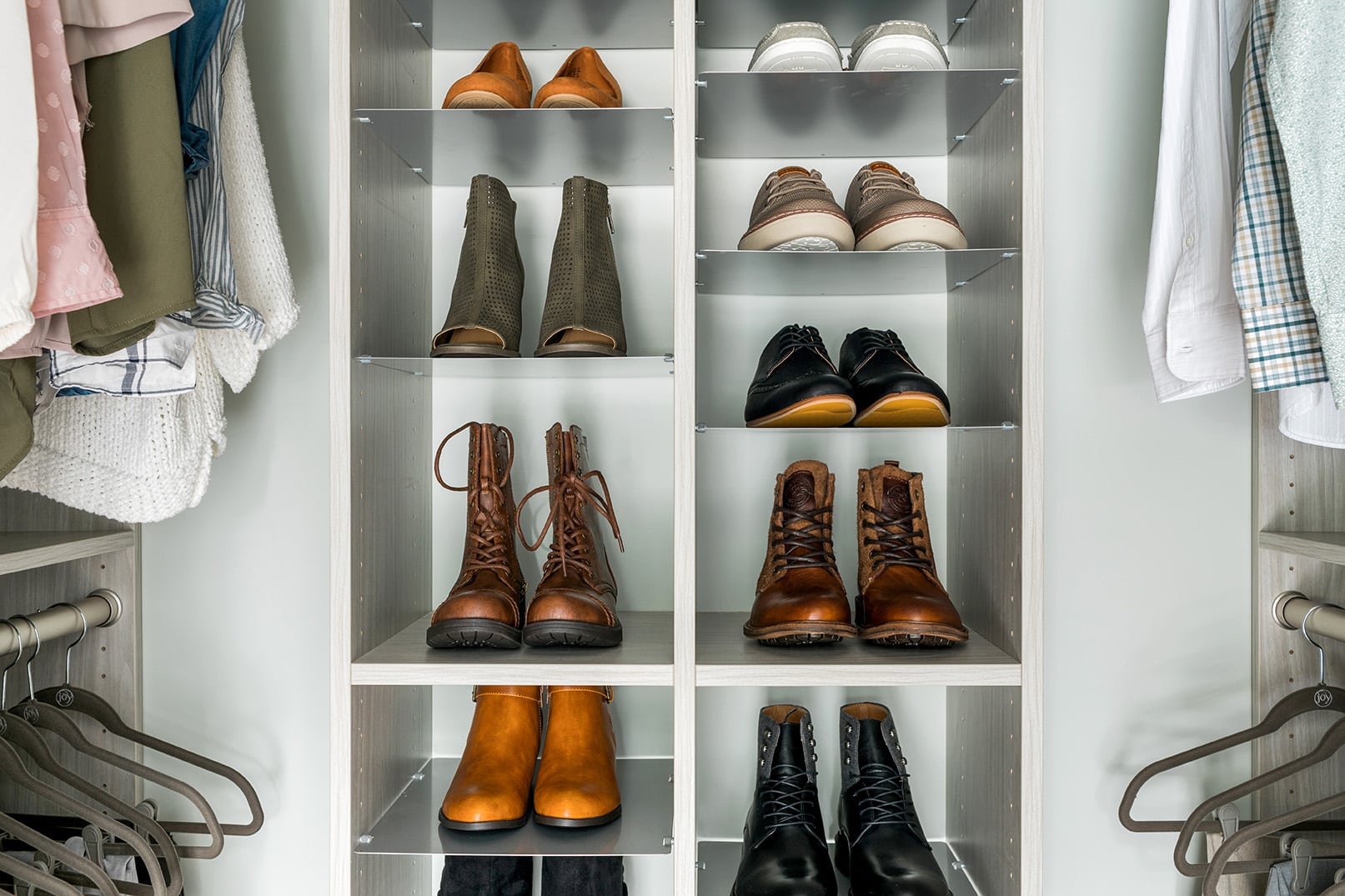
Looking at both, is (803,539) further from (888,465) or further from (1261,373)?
(1261,373)

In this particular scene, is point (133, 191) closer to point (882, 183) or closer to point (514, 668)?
point (514, 668)

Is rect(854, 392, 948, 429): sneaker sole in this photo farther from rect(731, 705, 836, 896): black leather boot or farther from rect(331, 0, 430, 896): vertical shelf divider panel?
rect(331, 0, 430, 896): vertical shelf divider panel

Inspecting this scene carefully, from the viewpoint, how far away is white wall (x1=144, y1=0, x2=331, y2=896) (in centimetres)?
153

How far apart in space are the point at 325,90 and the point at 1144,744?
1742 millimetres

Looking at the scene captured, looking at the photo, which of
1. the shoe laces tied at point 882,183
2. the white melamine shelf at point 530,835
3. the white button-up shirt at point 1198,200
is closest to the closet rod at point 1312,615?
the white button-up shirt at point 1198,200

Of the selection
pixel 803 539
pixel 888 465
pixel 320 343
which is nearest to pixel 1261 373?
pixel 888 465

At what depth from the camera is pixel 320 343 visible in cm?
153

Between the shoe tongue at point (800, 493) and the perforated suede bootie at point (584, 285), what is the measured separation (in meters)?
0.31

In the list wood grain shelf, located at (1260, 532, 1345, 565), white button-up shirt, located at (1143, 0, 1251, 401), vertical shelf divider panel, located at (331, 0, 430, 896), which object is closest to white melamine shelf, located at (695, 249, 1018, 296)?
white button-up shirt, located at (1143, 0, 1251, 401)

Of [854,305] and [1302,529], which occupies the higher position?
[854,305]

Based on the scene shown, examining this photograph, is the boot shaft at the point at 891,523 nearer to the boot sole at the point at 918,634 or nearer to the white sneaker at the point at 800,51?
the boot sole at the point at 918,634

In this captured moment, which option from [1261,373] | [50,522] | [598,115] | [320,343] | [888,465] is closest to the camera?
[1261,373]

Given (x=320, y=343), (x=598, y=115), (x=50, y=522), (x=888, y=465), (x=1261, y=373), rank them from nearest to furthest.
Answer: (x=1261, y=373), (x=598, y=115), (x=888, y=465), (x=50, y=522), (x=320, y=343)

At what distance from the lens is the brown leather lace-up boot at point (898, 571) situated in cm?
113
